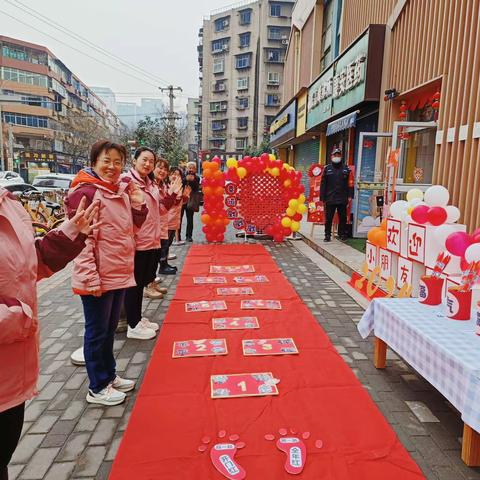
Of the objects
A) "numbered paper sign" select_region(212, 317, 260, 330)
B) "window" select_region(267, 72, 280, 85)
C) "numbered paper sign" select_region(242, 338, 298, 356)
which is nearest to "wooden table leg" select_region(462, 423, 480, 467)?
"numbered paper sign" select_region(242, 338, 298, 356)

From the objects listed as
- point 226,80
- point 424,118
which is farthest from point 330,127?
point 226,80

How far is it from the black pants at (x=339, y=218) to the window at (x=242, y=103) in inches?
1790

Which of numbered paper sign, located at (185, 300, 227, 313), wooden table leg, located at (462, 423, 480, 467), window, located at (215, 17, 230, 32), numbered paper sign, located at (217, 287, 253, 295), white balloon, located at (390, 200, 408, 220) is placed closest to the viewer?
wooden table leg, located at (462, 423, 480, 467)

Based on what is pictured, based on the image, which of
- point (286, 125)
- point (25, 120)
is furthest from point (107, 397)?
point (25, 120)

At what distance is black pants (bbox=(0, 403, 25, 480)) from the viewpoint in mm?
1578

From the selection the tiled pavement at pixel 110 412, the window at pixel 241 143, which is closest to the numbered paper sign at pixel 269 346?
the tiled pavement at pixel 110 412

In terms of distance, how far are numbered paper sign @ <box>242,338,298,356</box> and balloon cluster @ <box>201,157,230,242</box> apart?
5.46 meters

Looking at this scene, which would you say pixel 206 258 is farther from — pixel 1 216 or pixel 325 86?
pixel 325 86

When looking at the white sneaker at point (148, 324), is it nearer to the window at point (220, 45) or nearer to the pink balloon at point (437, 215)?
the pink balloon at point (437, 215)

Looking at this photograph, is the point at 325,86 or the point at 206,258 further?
the point at 325,86

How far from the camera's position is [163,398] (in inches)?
115

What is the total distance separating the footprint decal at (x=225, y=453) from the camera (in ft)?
7.09

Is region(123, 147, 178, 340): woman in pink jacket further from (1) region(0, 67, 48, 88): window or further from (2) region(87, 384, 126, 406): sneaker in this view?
(1) region(0, 67, 48, 88): window

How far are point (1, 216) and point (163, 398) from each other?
1902 mm
